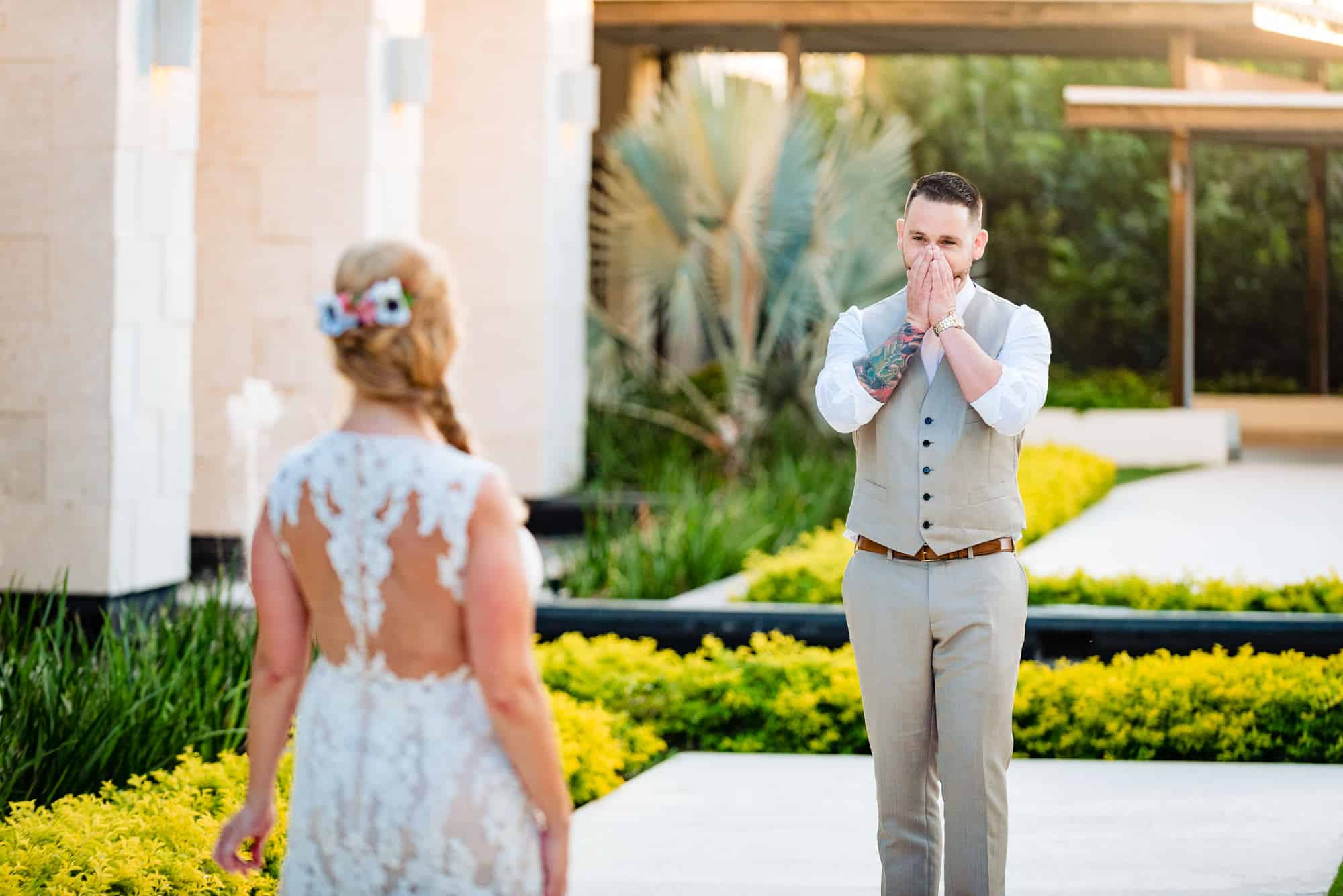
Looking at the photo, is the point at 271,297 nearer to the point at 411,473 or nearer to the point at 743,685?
the point at 743,685

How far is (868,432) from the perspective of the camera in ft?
12.0

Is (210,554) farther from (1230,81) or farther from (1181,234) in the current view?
(1230,81)

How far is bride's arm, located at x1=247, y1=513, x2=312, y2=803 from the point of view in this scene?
254 cm

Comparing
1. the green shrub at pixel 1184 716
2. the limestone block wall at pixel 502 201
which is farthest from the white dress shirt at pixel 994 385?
the limestone block wall at pixel 502 201

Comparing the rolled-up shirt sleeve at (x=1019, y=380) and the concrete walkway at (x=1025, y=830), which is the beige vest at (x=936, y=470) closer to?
the rolled-up shirt sleeve at (x=1019, y=380)

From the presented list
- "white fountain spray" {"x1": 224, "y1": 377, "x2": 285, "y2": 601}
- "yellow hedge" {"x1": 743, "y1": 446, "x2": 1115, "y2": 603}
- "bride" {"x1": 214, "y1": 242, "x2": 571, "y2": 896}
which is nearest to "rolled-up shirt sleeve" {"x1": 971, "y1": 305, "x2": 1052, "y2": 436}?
"bride" {"x1": 214, "y1": 242, "x2": 571, "y2": 896}

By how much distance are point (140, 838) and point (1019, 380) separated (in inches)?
87.3

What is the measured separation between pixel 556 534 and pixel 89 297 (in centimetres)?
509

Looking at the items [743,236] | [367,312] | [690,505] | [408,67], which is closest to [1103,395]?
[743,236]

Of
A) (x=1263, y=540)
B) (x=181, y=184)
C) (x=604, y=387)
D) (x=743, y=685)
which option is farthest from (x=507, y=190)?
(x=743, y=685)

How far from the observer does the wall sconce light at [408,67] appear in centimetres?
969

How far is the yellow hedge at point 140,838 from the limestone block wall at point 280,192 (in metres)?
5.06

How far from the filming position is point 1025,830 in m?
4.93

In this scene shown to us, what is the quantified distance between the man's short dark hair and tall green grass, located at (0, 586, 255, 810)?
257 cm
